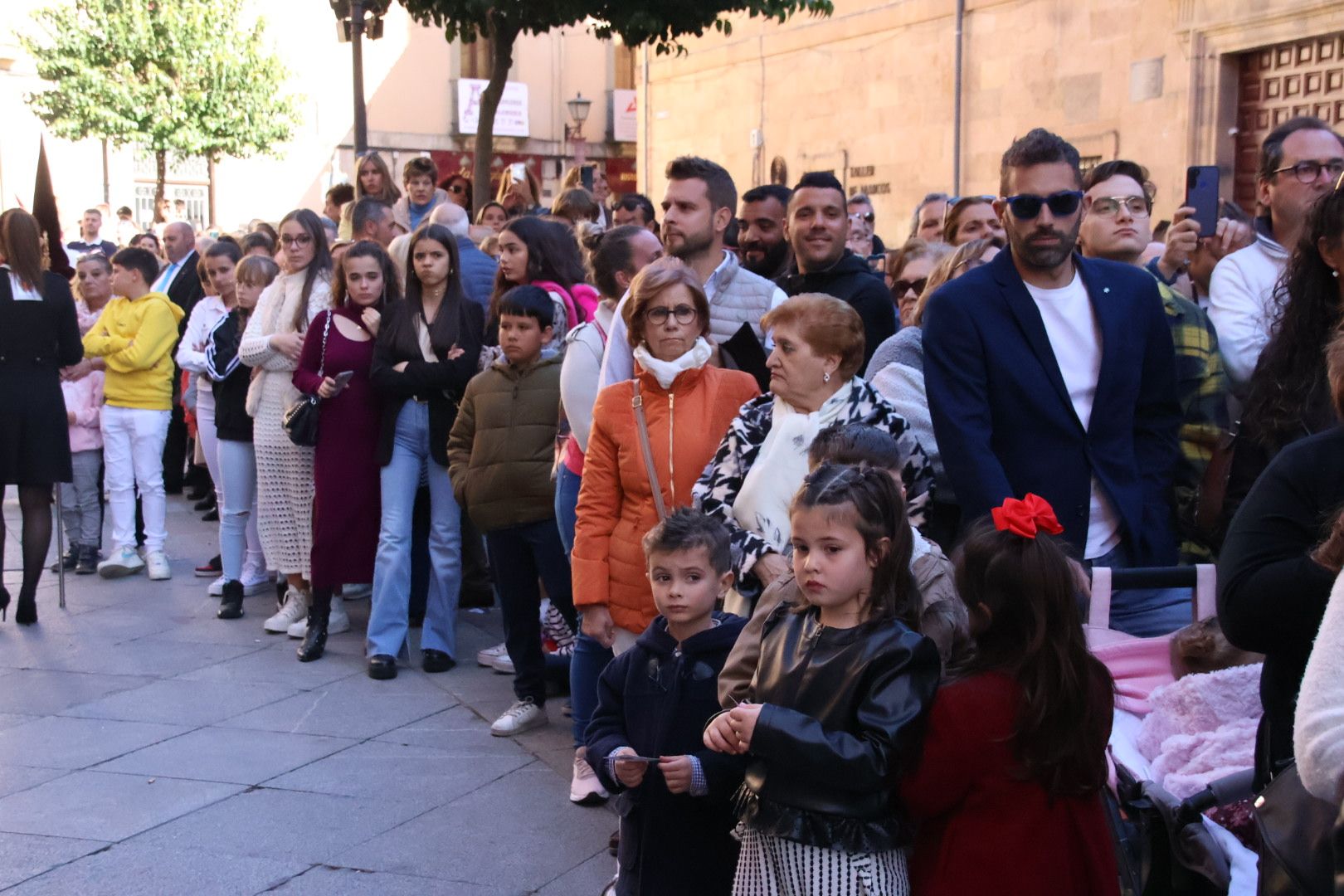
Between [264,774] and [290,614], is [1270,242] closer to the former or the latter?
[264,774]

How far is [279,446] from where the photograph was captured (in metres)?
7.92

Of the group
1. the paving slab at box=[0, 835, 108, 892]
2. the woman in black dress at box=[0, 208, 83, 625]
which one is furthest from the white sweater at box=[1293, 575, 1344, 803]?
the woman in black dress at box=[0, 208, 83, 625]

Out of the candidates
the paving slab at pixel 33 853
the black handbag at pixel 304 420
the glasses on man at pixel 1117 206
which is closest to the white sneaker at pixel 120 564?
the black handbag at pixel 304 420

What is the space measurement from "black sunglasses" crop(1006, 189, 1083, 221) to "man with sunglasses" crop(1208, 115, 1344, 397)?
887 mm

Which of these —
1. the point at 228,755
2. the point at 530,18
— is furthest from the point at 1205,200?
the point at 530,18

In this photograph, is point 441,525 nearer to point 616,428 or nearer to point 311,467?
point 311,467

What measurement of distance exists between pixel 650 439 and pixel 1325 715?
295 centimetres

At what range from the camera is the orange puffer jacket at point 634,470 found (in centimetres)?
480

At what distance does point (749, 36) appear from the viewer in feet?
72.3

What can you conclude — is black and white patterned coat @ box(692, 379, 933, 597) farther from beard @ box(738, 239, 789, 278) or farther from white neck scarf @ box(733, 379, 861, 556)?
beard @ box(738, 239, 789, 278)

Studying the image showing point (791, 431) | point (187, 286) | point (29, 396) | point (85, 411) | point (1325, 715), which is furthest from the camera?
point (187, 286)

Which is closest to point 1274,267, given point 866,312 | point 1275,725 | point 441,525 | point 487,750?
point 866,312

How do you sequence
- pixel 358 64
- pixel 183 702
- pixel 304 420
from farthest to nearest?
1. pixel 358 64
2. pixel 304 420
3. pixel 183 702

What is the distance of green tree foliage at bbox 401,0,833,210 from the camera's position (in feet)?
43.2
